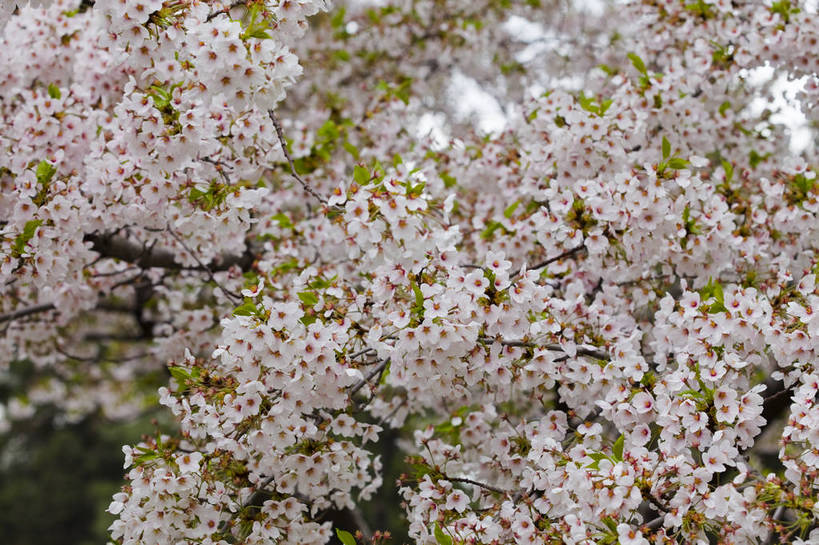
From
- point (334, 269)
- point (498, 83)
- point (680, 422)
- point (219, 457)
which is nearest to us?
point (680, 422)

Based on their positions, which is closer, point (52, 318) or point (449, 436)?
point (449, 436)

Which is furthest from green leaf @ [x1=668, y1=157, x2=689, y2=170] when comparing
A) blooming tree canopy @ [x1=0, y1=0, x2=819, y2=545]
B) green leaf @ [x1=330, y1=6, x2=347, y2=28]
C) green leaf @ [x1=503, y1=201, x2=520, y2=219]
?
green leaf @ [x1=330, y1=6, x2=347, y2=28]

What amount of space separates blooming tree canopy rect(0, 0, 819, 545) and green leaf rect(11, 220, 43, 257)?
1 centimetres

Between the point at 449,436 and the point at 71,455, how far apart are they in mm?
16900

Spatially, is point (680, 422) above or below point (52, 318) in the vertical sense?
below

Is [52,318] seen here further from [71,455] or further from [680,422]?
[71,455]

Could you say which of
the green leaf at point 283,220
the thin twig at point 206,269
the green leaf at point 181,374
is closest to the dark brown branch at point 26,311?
the thin twig at point 206,269

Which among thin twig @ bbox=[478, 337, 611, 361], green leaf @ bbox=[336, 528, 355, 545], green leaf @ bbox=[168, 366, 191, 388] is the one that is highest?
green leaf @ bbox=[168, 366, 191, 388]

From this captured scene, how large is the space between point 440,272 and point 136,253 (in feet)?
8.16

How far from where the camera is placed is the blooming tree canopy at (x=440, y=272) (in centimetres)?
318

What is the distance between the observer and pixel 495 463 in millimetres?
4016

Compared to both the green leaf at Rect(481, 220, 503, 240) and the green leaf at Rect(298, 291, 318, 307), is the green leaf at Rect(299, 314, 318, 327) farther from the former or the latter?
the green leaf at Rect(481, 220, 503, 240)

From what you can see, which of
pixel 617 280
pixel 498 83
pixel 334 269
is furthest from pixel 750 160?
pixel 498 83

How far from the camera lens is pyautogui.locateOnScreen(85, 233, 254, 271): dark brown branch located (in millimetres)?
4859
